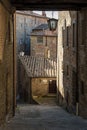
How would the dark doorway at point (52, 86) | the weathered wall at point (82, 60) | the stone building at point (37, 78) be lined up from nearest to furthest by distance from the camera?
the weathered wall at point (82, 60)
the stone building at point (37, 78)
the dark doorway at point (52, 86)

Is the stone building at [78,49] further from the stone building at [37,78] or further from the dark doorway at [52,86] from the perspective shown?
the dark doorway at [52,86]

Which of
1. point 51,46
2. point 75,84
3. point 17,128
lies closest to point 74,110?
point 75,84

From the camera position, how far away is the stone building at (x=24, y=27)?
51.3 metres

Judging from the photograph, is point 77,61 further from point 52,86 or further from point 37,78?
point 52,86

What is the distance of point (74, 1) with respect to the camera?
616 inches

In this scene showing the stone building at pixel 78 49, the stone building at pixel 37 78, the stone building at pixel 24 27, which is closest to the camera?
the stone building at pixel 78 49

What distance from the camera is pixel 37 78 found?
35.7 meters

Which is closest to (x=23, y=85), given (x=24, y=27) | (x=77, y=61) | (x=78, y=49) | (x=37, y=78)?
(x=37, y=78)

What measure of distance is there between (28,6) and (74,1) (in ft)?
8.60

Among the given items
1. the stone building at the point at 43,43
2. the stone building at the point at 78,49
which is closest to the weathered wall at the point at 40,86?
the stone building at the point at 43,43

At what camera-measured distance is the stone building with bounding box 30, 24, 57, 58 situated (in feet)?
162

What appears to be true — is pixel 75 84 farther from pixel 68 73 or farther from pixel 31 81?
pixel 31 81

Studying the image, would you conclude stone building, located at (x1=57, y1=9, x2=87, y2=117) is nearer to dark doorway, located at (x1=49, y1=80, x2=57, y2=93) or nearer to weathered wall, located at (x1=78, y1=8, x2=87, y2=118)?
weathered wall, located at (x1=78, y1=8, x2=87, y2=118)

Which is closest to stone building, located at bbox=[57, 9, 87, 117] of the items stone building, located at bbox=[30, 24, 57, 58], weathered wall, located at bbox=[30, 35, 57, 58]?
stone building, located at bbox=[30, 24, 57, 58]
